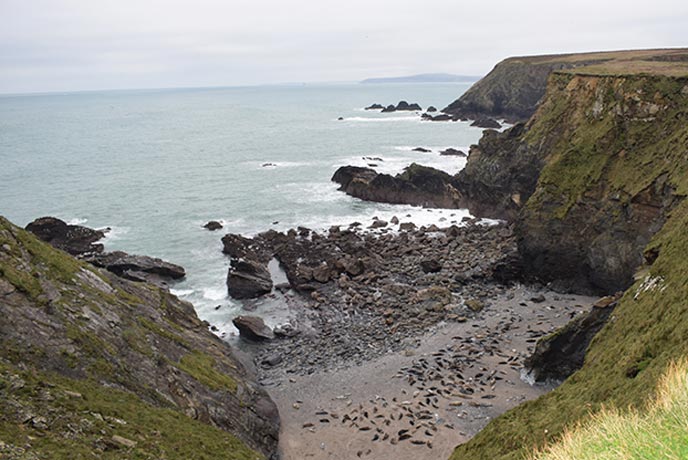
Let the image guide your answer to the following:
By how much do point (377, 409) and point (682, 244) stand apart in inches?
615

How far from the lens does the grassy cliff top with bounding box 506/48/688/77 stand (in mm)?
45375

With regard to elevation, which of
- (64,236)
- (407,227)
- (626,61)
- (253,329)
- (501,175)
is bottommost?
(253,329)

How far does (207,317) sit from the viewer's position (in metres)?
39.0

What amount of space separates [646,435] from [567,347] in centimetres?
1944

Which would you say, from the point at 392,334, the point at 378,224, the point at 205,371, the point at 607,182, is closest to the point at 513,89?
the point at 378,224

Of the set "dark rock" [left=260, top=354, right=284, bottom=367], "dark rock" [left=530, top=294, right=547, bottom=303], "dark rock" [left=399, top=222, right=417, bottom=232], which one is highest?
"dark rock" [left=399, top=222, right=417, bottom=232]

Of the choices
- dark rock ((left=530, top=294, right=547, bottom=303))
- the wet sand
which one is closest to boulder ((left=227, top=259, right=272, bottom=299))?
the wet sand

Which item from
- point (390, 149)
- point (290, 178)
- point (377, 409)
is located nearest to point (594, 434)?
point (377, 409)

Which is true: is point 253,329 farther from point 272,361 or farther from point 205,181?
point 205,181

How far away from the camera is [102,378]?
19219mm

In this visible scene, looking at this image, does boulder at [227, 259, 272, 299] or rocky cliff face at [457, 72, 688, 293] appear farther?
boulder at [227, 259, 272, 299]

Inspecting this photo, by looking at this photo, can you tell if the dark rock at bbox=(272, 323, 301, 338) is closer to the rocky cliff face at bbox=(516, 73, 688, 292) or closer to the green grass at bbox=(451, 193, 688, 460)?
the rocky cliff face at bbox=(516, 73, 688, 292)

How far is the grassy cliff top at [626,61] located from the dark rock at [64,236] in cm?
5111

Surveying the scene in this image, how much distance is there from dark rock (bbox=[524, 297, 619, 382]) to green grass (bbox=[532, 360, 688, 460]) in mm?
16321
